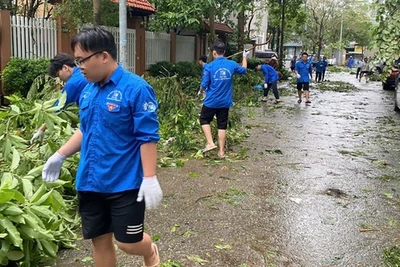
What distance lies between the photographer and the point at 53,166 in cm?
307

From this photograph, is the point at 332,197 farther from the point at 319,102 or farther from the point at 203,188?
the point at 319,102

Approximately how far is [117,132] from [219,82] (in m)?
4.39

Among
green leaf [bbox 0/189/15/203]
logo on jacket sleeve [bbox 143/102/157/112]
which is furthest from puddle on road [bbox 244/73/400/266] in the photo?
green leaf [bbox 0/189/15/203]

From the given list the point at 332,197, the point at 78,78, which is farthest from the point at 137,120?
the point at 332,197

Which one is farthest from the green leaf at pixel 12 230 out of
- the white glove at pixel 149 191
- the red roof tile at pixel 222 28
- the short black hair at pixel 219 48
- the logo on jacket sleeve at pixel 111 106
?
the red roof tile at pixel 222 28

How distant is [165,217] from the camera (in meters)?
4.76

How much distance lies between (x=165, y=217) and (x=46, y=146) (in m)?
1.40

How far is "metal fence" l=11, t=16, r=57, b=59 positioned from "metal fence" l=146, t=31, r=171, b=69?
5.46 meters

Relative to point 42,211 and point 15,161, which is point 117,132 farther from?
point 15,161

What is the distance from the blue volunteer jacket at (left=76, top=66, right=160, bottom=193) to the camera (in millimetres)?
2697

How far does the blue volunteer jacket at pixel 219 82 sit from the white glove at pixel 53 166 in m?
4.17

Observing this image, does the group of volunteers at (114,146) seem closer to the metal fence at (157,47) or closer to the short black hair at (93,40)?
the short black hair at (93,40)

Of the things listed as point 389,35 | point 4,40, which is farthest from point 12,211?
point 4,40

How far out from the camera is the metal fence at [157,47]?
56.9 feet
